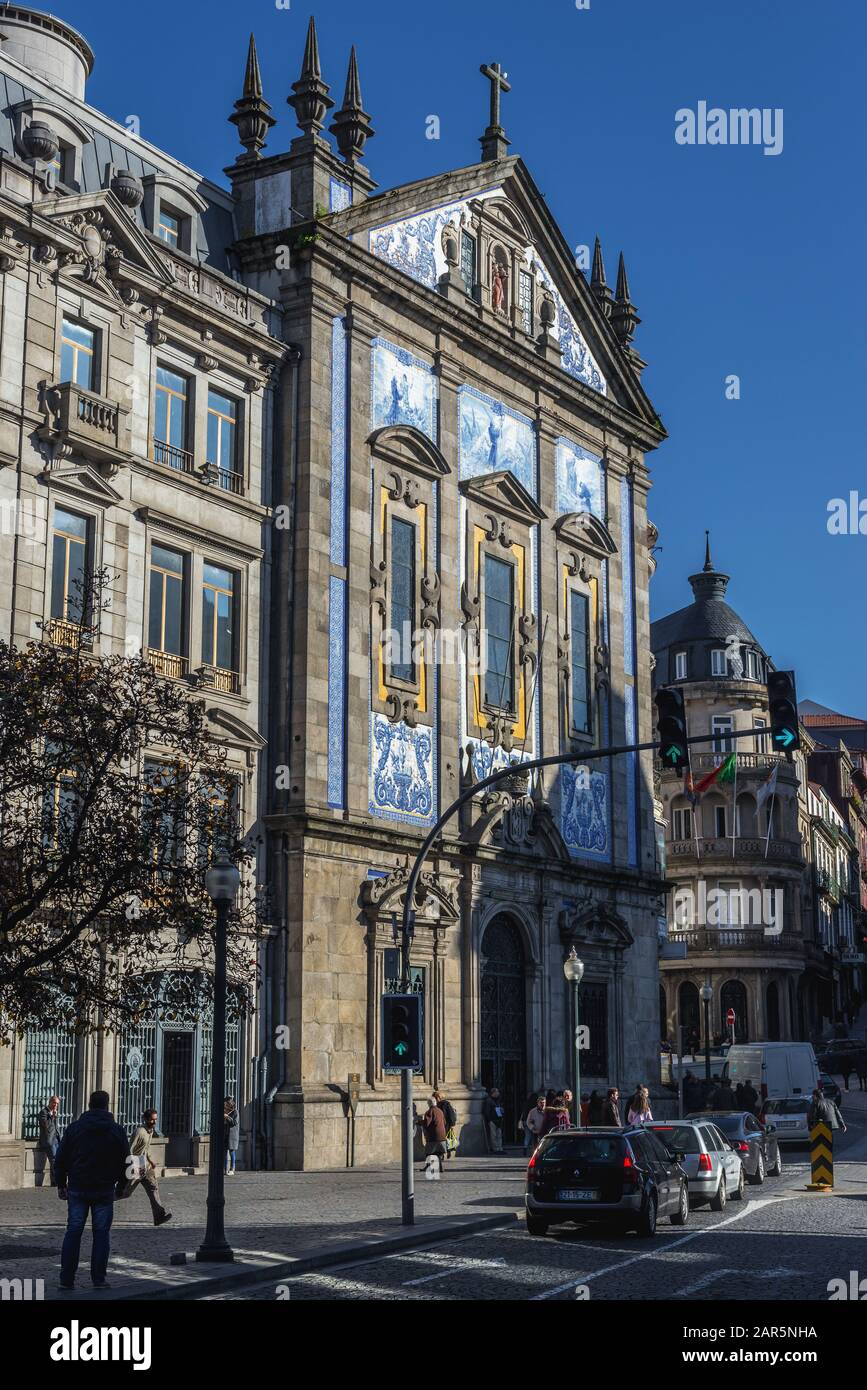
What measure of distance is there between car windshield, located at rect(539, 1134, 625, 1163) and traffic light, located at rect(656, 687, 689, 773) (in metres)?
5.16

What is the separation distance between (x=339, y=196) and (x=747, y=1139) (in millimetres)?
22369

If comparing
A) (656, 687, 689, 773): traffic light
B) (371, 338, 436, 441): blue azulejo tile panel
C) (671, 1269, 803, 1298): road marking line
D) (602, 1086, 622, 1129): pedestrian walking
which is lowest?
(671, 1269, 803, 1298): road marking line

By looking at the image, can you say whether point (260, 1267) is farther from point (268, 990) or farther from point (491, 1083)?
point (491, 1083)

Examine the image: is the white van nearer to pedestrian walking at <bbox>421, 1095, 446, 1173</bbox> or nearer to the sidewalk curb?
pedestrian walking at <bbox>421, 1095, 446, 1173</bbox>

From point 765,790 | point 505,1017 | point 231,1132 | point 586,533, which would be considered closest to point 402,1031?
point 231,1132

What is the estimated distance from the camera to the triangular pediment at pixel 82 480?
108 ft

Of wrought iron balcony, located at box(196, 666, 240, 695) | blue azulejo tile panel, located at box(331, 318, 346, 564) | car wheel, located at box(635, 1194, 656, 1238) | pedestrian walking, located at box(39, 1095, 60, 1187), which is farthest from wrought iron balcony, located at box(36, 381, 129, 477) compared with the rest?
car wheel, located at box(635, 1194, 656, 1238)

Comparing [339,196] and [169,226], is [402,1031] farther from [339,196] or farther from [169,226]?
[339,196]

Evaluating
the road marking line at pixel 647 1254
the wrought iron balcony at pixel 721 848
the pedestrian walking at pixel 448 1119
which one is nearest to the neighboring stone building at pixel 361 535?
the pedestrian walking at pixel 448 1119

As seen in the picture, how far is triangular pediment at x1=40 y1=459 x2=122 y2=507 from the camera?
3294 cm

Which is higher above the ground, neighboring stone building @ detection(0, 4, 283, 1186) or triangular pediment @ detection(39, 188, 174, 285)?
triangular pediment @ detection(39, 188, 174, 285)

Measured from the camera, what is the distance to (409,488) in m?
42.3

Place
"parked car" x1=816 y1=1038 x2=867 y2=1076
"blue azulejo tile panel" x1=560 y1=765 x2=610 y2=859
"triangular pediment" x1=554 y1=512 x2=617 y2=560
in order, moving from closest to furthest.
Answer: "blue azulejo tile panel" x1=560 y1=765 x2=610 y2=859 → "triangular pediment" x1=554 y1=512 x2=617 y2=560 → "parked car" x1=816 y1=1038 x2=867 y2=1076
